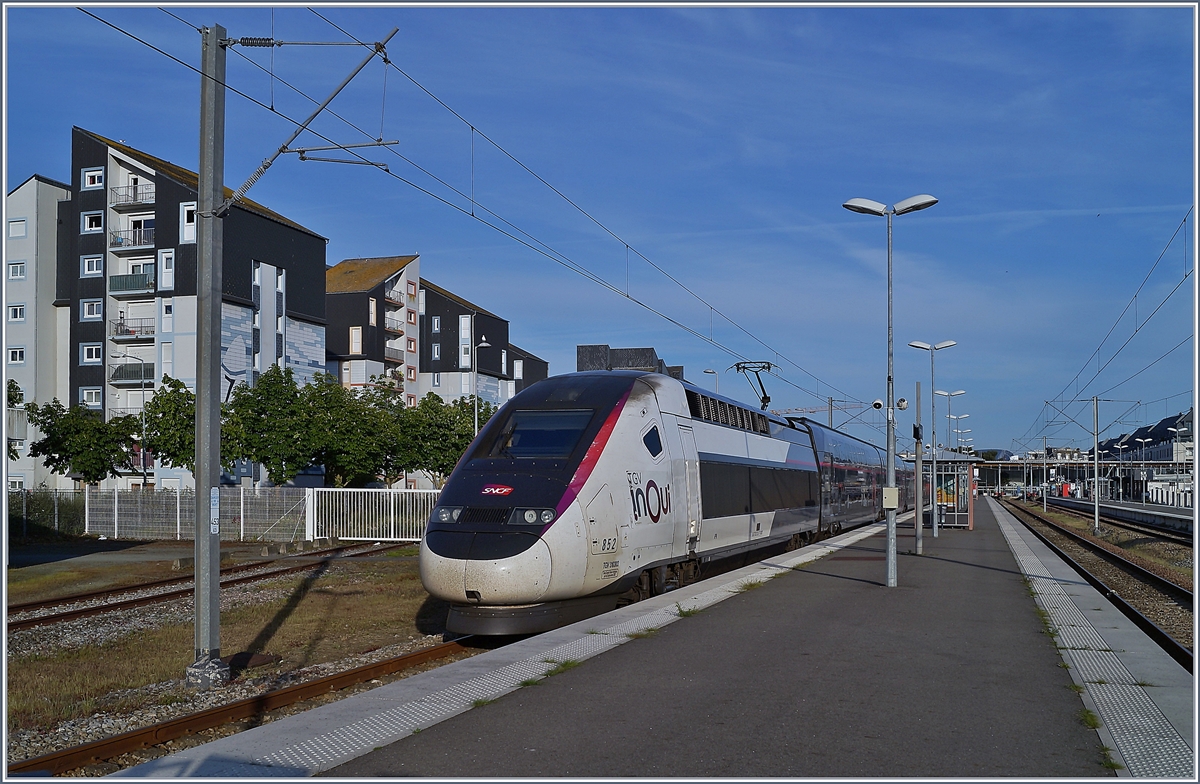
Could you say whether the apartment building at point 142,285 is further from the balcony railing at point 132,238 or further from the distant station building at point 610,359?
the distant station building at point 610,359

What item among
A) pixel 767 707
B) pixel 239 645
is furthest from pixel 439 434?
pixel 767 707

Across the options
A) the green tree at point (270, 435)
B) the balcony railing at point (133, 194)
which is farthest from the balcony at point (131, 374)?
the green tree at point (270, 435)

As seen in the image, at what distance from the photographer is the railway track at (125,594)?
16078 millimetres

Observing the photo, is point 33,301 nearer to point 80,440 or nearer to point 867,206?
point 80,440

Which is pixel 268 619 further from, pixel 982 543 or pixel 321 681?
pixel 982 543

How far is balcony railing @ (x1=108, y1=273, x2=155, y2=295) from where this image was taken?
162 ft

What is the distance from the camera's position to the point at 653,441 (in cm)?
1512

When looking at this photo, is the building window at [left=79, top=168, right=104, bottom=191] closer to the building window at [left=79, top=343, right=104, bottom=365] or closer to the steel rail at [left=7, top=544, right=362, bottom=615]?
the building window at [left=79, top=343, right=104, bottom=365]

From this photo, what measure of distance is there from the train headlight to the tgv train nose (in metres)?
0.39

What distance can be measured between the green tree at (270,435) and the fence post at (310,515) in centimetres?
347

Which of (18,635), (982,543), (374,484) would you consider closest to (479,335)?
(374,484)

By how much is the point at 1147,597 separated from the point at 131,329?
45809 mm

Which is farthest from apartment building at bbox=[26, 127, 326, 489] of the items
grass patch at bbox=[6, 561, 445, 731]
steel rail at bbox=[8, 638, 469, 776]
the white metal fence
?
steel rail at bbox=[8, 638, 469, 776]

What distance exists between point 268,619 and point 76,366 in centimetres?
4191
